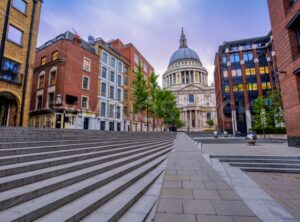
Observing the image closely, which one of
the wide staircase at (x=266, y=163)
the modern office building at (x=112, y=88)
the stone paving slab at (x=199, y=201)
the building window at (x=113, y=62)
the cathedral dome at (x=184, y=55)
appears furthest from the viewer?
the cathedral dome at (x=184, y=55)

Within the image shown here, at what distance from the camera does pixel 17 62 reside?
14625 mm

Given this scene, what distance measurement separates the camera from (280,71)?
13.9 m

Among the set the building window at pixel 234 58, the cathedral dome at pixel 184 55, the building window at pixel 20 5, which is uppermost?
the cathedral dome at pixel 184 55

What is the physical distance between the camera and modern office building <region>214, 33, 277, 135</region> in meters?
43.1

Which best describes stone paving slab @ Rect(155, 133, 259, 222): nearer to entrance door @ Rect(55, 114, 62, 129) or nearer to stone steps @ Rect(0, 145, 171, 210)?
stone steps @ Rect(0, 145, 171, 210)

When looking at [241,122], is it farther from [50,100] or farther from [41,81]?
[41,81]

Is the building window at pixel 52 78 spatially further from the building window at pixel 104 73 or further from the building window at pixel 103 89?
the building window at pixel 104 73

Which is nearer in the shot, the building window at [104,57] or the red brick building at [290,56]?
the red brick building at [290,56]

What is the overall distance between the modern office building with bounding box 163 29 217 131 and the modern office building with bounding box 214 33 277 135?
27.5m

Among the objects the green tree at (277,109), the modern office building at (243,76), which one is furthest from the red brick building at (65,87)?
the modern office building at (243,76)

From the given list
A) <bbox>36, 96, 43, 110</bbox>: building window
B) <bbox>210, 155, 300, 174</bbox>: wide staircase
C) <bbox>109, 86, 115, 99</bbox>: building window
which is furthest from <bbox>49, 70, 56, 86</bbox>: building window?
<bbox>210, 155, 300, 174</bbox>: wide staircase

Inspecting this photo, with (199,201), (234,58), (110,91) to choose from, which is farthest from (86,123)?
(234,58)

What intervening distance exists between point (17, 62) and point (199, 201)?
17.6 metres

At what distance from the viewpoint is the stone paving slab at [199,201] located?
116 inches
